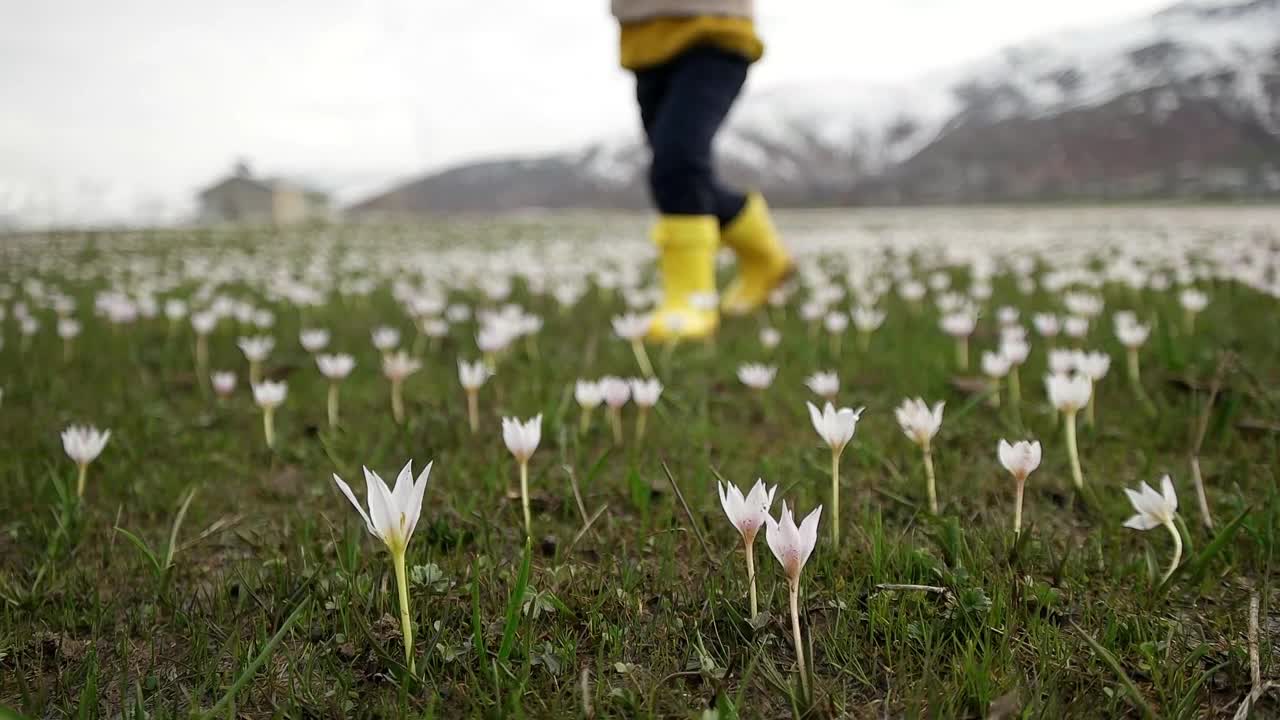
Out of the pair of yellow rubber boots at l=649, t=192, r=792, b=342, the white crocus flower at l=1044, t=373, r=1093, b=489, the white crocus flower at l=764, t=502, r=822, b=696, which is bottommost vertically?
the white crocus flower at l=764, t=502, r=822, b=696

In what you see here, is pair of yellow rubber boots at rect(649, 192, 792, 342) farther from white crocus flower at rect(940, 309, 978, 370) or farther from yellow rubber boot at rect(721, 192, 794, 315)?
white crocus flower at rect(940, 309, 978, 370)

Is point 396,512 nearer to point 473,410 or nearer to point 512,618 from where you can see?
point 512,618

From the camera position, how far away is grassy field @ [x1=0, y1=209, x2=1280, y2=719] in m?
1.19

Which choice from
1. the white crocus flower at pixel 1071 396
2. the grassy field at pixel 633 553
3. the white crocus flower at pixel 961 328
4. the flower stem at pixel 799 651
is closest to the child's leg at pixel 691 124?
the grassy field at pixel 633 553

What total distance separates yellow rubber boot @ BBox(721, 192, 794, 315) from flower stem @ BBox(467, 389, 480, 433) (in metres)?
2.53

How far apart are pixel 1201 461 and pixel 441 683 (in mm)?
2094

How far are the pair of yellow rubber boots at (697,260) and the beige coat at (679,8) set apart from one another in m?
1.05

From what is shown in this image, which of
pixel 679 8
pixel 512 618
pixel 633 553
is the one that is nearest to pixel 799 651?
pixel 512 618

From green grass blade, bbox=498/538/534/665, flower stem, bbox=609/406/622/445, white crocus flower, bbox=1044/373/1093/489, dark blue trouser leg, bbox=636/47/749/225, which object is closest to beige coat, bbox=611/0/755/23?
dark blue trouser leg, bbox=636/47/749/225

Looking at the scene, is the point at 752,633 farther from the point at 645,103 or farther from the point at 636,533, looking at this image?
the point at 645,103

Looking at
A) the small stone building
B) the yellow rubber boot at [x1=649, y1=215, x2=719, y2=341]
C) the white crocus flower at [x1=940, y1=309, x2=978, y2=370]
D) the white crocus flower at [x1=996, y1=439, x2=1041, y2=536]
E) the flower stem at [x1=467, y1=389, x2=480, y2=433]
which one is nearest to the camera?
the white crocus flower at [x1=996, y1=439, x2=1041, y2=536]

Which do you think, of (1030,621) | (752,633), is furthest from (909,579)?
(752,633)

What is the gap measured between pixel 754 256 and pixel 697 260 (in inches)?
43.2

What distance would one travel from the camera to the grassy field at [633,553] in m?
1.19
